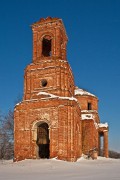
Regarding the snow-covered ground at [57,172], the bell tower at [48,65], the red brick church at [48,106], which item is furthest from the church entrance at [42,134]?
the snow-covered ground at [57,172]

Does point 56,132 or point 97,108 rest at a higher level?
point 97,108

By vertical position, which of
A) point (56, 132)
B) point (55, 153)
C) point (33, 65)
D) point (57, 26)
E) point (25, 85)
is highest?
point (57, 26)

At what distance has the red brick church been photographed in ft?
62.9

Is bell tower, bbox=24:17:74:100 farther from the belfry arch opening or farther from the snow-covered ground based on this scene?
the snow-covered ground

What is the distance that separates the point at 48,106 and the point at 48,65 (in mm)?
3181

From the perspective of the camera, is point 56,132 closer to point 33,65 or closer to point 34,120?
point 34,120

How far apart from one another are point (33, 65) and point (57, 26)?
330 centimetres

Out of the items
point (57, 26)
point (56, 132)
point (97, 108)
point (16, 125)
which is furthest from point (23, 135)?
point (97, 108)

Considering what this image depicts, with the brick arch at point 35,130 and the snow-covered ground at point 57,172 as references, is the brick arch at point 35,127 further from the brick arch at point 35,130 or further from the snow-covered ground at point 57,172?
the snow-covered ground at point 57,172

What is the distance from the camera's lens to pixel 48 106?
19766mm

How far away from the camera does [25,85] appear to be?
71.6 ft

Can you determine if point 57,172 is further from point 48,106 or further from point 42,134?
point 42,134

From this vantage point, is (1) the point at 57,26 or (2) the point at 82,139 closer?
(1) the point at 57,26

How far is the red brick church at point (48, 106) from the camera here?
1917 cm
